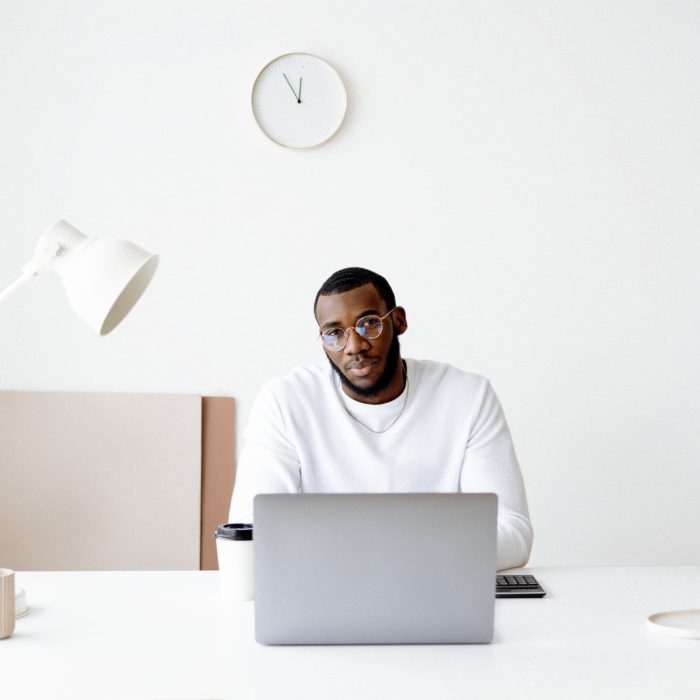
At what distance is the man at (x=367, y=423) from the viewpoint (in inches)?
81.8

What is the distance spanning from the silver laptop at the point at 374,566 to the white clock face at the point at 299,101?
1899 millimetres

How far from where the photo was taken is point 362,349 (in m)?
2.12

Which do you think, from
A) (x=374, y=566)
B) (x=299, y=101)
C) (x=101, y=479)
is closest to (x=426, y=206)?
(x=299, y=101)

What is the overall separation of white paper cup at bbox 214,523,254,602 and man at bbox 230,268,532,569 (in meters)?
0.54

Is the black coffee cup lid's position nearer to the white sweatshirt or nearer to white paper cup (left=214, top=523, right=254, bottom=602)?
white paper cup (left=214, top=523, right=254, bottom=602)

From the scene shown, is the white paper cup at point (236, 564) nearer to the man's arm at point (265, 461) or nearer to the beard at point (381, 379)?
the man's arm at point (265, 461)

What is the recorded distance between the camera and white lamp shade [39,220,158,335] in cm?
133

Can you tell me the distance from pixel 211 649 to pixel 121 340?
179 centimetres

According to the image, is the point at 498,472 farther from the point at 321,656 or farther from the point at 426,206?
the point at 426,206

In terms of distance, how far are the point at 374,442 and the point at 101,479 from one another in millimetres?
1072

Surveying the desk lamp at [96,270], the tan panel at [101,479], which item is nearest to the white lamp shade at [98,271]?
the desk lamp at [96,270]

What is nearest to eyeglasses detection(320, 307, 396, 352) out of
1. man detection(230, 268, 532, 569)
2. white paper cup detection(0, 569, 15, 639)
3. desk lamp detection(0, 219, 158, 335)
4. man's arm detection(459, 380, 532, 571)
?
man detection(230, 268, 532, 569)

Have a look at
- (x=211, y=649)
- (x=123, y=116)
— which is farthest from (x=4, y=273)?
(x=211, y=649)

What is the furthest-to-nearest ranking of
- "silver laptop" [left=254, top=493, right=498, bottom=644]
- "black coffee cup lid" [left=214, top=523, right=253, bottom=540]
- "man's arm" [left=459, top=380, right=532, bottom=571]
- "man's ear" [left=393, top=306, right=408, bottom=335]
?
"man's ear" [left=393, top=306, right=408, bottom=335], "man's arm" [left=459, top=380, right=532, bottom=571], "black coffee cup lid" [left=214, top=523, right=253, bottom=540], "silver laptop" [left=254, top=493, right=498, bottom=644]
